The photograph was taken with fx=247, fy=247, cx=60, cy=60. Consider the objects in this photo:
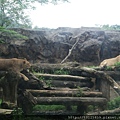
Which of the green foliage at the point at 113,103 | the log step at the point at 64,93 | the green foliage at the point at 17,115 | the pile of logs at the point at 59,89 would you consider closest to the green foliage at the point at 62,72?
the pile of logs at the point at 59,89

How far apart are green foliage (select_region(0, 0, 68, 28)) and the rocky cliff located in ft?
5.61

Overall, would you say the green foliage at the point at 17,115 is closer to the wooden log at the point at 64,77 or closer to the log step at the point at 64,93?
the log step at the point at 64,93

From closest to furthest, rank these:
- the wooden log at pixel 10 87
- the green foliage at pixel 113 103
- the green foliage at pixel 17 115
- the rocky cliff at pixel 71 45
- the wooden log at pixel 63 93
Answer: the green foliage at pixel 17 115, the wooden log at pixel 10 87, the green foliage at pixel 113 103, the wooden log at pixel 63 93, the rocky cliff at pixel 71 45

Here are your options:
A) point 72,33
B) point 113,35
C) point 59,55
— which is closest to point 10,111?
point 59,55

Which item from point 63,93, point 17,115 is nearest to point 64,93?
point 63,93

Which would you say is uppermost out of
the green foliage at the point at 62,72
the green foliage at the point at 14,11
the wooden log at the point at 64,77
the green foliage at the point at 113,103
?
the green foliage at the point at 14,11

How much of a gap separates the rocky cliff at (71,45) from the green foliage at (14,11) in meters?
1.71

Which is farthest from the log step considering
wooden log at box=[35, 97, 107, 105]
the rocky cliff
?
the rocky cliff

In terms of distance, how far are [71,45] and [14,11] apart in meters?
3.84

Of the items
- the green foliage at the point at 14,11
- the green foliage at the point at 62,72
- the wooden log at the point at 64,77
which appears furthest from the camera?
the green foliage at the point at 14,11

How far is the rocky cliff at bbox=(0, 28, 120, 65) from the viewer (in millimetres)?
9336

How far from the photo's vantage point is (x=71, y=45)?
1038 cm

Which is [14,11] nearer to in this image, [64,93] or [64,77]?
[64,77]

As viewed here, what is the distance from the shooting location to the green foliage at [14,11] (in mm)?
6898
